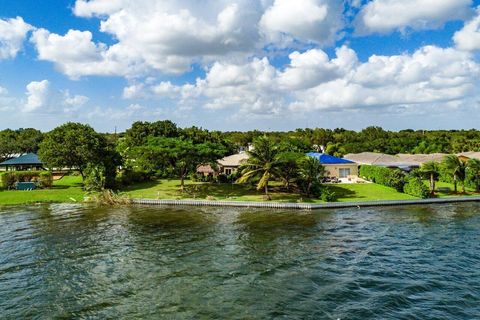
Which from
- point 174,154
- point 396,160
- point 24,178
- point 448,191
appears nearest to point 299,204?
point 174,154

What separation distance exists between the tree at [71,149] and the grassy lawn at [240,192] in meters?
6.58

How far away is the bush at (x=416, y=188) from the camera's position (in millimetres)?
42991

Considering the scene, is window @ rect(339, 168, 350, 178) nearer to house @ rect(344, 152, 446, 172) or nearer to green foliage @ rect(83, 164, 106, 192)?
house @ rect(344, 152, 446, 172)

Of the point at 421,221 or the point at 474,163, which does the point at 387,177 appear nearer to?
the point at 474,163

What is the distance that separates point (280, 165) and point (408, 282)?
25850 millimetres

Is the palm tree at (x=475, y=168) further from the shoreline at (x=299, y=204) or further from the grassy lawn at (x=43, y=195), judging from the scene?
the grassy lawn at (x=43, y=195)

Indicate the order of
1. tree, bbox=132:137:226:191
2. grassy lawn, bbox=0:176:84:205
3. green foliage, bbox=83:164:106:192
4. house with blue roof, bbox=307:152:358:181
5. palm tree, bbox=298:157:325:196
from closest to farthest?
1. grassy lawn, bbox=0:176:84:205
2. palm tree, bbox=298:157:325:196
3. tree, bbox=132:137:226:191
4. green foliage, bbox=83:164:106:192
5. house with blue roof, bbox=307:152:358:181

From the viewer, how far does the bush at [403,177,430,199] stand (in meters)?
43.0

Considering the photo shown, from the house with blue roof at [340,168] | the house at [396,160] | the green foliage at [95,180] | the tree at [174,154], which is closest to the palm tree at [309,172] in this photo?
the tree at [174,154]

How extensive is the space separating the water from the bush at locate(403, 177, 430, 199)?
28.4 ft

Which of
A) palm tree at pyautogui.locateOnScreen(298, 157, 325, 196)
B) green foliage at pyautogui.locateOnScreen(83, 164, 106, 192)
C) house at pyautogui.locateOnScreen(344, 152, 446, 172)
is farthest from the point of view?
house at pyautogui.locateOnScreen(344, 152, 446, 172)

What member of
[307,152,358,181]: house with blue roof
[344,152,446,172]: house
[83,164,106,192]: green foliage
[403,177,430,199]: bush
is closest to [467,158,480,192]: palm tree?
[403,177,430,199]: bush

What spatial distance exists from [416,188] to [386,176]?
6145 millimetres

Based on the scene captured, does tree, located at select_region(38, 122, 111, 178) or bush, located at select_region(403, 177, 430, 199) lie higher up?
tree, located at select_region(38, 122, 111, 178)
